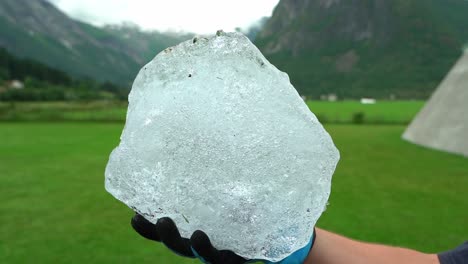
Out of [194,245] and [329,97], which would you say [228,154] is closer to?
[194,245]

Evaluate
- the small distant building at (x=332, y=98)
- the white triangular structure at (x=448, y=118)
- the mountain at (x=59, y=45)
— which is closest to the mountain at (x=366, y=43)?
the small distant building at (x=332, y=98)

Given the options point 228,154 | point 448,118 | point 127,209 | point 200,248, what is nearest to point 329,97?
point 448,118

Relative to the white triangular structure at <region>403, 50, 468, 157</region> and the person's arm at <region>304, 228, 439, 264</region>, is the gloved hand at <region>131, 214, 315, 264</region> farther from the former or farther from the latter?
the white triangular structure at <region>403, 50, 468, 157</region>

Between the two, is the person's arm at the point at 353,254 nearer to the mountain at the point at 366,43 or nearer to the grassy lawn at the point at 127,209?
the grassy lawn at the point at 127,209

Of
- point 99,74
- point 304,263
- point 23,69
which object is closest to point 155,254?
point 304,263

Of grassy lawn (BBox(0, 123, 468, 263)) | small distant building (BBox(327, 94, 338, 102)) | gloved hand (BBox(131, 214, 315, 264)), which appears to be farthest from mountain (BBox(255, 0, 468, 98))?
gloved hand (BBox(131, 214, 315, 264))

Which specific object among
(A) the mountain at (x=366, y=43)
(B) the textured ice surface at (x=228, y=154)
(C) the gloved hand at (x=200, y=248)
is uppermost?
(B) the textured ice surface at (x=228, y=154)
